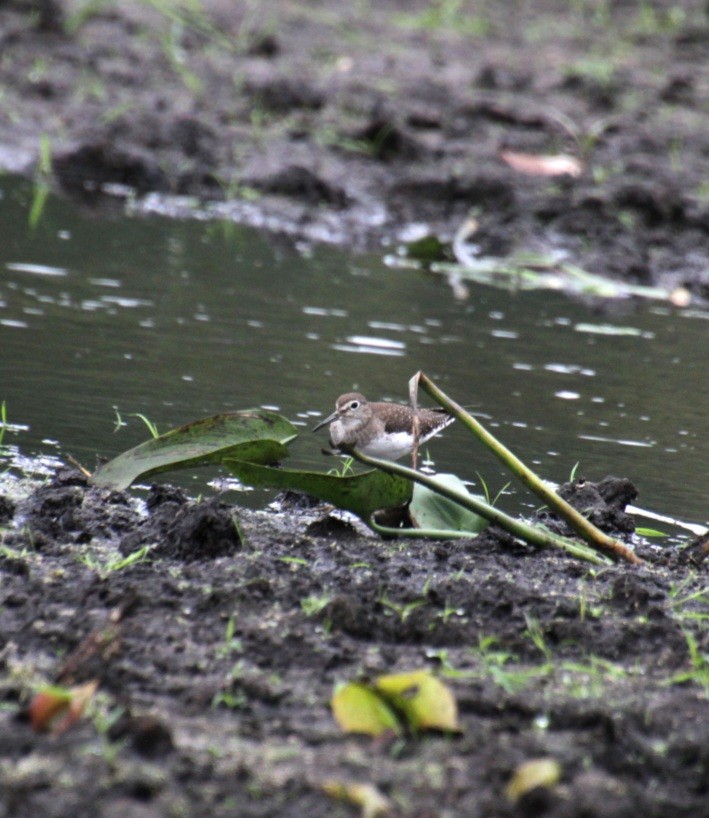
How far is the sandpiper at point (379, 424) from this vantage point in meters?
5.74

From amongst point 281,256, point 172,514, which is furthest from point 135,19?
point 172,514

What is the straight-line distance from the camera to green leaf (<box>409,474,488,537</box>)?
4551 mm

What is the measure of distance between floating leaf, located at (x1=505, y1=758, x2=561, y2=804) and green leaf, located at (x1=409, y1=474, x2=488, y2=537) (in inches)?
72.2

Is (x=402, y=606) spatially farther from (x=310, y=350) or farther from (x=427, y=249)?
(x=427, y=249)

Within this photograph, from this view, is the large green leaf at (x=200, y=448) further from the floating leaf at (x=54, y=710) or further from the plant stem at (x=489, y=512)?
the floating leaf at (x=54, y=710)

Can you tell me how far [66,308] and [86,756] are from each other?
540 cm

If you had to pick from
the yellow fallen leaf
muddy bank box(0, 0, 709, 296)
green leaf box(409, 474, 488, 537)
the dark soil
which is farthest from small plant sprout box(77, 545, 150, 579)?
the yellow fallen leaf

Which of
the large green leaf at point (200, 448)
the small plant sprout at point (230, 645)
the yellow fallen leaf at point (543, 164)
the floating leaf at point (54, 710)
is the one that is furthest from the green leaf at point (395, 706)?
the yellow fallen leaf at point (543, 164)

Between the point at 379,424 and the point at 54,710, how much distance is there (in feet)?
10.2

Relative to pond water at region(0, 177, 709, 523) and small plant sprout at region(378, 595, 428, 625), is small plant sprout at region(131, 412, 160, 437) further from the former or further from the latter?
small plant sprout at region(378, 595, 428, 625)

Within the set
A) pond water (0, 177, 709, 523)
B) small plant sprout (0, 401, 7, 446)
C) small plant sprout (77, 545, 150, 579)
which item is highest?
small plant sprout (77, 545, 150, 579)

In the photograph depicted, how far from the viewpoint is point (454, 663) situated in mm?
3408

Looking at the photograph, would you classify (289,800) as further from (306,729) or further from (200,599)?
(200,599)

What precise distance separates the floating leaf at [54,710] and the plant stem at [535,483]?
173 cm
